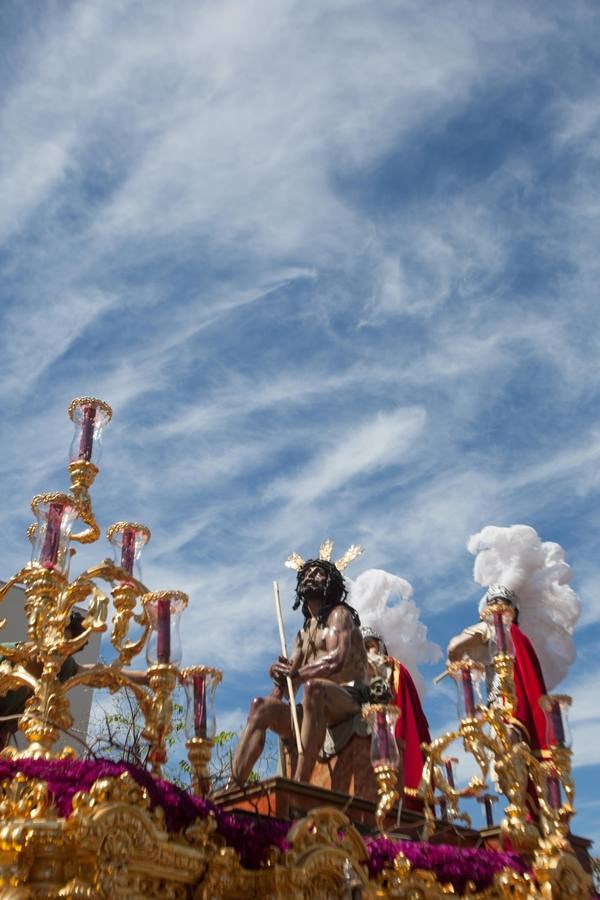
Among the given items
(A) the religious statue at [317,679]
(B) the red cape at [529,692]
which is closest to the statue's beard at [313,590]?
(A) the religious statue at [317,679]

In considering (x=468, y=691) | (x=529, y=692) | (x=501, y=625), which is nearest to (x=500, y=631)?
(x=501, y=625)

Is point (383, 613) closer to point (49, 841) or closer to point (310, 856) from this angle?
point (310, 856)

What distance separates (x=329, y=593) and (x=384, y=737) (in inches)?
110

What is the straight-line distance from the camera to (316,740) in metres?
8.61

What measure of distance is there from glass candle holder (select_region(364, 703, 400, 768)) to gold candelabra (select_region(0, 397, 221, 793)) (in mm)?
1660

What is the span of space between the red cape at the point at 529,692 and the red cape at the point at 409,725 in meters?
1.27

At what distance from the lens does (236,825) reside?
19.0 feet

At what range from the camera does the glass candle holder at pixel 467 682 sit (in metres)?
8.47

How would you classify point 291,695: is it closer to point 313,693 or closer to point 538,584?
point 313,693

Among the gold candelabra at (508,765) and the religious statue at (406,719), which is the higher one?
the religious statue at (406,719)

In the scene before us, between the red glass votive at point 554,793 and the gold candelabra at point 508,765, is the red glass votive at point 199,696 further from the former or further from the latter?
the red glass votive at point 554,793

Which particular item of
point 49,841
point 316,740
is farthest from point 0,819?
point 316,740

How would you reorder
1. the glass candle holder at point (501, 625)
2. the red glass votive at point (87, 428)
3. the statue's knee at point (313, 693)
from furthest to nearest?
the statue's knee at point (313, 693)
the glass candle holder at point (501, 625)
the red glass votive at point (87, 428)

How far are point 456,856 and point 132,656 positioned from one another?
9.05 feet
